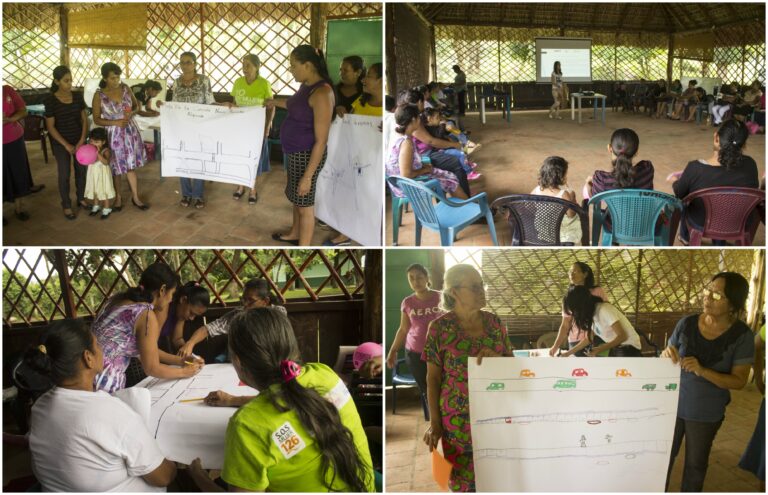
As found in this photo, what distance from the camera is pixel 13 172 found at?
11.6ft

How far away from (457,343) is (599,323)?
0.86 meters

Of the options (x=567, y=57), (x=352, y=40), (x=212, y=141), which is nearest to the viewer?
(x=212, y=141)

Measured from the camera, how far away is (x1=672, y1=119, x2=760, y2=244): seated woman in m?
2.68

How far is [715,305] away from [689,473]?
639mm

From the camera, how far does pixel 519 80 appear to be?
888cm

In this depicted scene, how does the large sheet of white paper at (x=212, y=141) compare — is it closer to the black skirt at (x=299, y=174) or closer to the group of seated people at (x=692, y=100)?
the black skirt at (x=299, y=174)

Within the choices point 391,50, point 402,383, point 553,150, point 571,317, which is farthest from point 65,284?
point 553,150

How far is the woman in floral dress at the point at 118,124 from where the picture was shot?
11.7 feet

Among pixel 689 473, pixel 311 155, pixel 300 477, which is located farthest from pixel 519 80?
pixel 300 477

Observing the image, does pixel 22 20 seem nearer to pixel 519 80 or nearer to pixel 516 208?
pixel 516 208

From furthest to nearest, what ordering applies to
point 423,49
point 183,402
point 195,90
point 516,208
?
point 423,49 < point 195,90 < point 516,208 < point 183,402

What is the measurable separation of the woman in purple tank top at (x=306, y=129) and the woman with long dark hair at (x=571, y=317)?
1.28 meters

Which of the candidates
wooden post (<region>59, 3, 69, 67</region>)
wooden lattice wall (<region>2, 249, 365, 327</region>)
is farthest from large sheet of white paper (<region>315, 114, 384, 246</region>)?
wooden post (<region>59, 3, 69, 67</region>)

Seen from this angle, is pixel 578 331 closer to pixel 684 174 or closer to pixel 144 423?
Result: pixel 684 174
